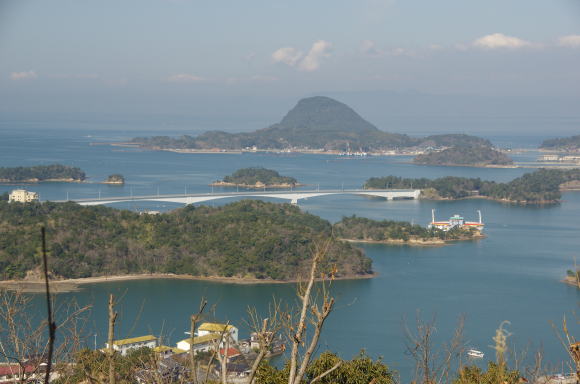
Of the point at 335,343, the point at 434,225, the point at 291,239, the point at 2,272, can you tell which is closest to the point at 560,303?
the point at 335,343

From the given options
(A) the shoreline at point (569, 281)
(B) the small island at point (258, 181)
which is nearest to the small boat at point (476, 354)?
(A) the shoreline at point (569, 281)

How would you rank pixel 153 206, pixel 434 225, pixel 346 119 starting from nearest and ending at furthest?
pixel 434 225
pixel 153 206
pixel 346 119

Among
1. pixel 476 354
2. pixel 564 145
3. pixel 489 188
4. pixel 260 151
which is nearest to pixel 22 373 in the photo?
pixel 476 354

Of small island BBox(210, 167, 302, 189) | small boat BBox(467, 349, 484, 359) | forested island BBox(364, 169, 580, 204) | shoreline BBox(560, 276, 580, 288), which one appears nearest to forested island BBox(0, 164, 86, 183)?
small island BBox(210, 167, 302, 189)

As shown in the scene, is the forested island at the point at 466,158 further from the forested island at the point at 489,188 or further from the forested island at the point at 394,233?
the forested island at the point at 394,233

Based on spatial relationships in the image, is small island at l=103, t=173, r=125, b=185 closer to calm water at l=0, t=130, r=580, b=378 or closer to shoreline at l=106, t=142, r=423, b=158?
calm water at l=0, t=130, r=580, b=378

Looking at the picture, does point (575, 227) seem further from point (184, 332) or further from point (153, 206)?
point (184, 332)
